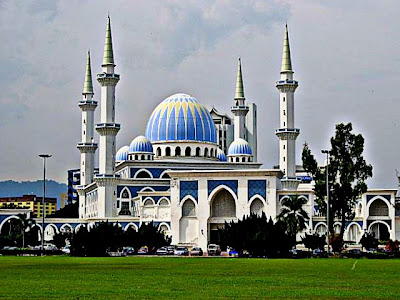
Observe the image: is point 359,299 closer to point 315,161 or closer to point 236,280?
point 236,280

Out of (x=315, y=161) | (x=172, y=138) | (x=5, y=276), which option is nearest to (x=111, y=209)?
(x=172, y=138)

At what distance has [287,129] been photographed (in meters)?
74.4

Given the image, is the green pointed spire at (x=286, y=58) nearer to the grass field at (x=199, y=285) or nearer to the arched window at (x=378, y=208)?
the arched window at (x=378, y=208)

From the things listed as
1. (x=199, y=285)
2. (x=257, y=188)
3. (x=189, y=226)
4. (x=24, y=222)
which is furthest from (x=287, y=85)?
(x=199, y=285)

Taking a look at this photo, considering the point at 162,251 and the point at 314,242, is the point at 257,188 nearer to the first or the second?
the point at 314,242

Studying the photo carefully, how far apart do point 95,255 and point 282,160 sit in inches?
1125

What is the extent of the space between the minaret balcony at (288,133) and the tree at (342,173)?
14993 millimetres

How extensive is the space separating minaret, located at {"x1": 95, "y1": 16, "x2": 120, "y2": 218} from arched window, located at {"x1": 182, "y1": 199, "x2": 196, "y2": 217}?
721 cm

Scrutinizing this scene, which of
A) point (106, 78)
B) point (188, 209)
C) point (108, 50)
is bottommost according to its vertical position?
point (188, 209)

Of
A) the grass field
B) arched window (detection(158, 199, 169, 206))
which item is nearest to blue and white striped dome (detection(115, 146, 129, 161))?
arched window (detection(158, 199, 169, 206))

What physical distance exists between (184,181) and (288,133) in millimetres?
9436

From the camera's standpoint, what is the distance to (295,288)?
68.9 ft

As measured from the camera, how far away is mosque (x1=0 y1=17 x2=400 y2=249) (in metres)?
72.2

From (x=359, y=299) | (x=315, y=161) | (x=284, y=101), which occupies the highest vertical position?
(x=284, y=101)
